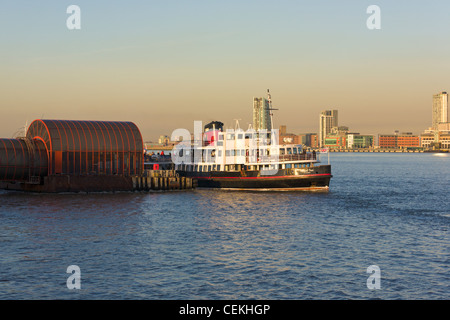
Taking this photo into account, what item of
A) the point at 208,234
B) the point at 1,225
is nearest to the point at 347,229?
the point at 208,234

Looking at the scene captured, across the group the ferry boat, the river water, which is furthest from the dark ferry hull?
the river water

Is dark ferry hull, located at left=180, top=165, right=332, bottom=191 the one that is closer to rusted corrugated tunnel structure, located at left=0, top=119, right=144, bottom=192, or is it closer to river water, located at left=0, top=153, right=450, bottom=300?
river water, located at left=0, top=153, right=450, bottom=300

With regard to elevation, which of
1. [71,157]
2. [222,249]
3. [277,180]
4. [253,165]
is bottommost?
[222,249]

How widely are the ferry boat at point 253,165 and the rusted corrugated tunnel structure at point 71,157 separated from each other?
1290 centimetres

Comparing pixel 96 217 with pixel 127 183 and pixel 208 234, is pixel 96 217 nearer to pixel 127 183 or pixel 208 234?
pixel 208 234

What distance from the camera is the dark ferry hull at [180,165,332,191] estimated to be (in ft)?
274

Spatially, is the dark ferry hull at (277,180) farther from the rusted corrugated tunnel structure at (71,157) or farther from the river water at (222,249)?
the rusted corrugated tunnel structure at (71,157)

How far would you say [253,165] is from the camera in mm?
86938

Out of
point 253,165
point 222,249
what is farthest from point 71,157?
point 222,249

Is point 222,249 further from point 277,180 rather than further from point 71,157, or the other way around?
point 71,157

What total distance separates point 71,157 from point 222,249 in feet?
154

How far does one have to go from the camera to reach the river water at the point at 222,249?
29891 mm

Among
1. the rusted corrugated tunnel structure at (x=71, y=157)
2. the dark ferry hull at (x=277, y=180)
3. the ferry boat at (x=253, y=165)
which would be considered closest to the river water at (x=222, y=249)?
the rusted corrugated tunnel structure at (x=71, y=157)

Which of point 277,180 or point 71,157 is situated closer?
point 71,157
